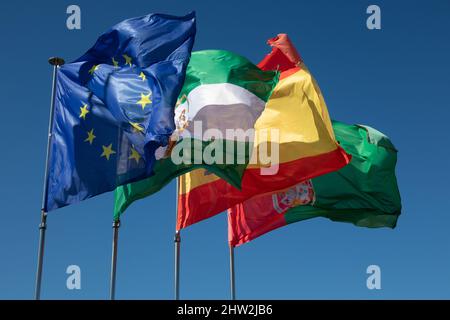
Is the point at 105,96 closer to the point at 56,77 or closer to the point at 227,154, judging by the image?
the point at 56,77

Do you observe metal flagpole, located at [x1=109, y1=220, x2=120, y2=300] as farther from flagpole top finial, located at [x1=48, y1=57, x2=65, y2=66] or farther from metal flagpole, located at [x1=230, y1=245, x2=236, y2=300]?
metal flagpole, located at [x1=230, y1=245, x2=236, y2=300]

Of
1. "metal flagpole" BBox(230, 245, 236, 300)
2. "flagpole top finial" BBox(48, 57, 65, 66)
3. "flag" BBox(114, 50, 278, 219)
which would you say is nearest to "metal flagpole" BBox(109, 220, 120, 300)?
"flag" BBox(114, 50, 278, 219)

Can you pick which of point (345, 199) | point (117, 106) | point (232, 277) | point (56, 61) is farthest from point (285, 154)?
point (232, 277)

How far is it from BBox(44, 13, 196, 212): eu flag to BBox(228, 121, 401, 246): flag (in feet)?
24.6

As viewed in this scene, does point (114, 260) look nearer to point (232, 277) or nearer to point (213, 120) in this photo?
point (213, 120)

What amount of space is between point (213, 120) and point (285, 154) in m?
2.68

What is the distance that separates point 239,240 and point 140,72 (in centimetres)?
838

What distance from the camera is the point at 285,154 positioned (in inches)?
877

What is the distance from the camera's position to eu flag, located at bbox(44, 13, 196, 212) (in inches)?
741

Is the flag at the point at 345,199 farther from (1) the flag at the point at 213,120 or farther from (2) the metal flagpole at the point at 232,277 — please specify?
(1) the flag at the point at 213,120
